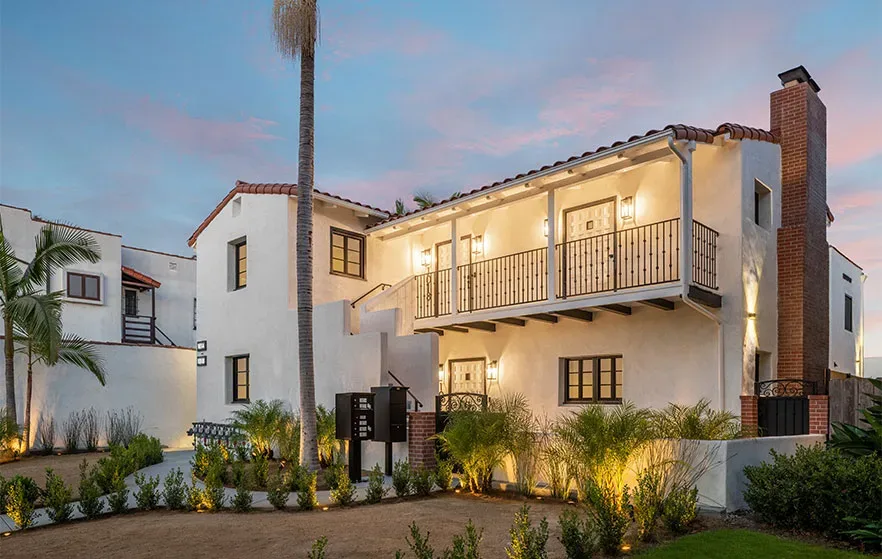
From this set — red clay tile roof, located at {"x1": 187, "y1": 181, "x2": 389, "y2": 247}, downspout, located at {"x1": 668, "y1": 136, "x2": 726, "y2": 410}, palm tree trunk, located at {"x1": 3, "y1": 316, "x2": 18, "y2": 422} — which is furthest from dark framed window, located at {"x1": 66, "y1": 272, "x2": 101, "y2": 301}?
downspout, located at {"x1": 668, "y1": 136, "x2": 726, "y2": 410}

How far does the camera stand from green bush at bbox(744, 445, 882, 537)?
7113 mm

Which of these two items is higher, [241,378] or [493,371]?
[493,371]

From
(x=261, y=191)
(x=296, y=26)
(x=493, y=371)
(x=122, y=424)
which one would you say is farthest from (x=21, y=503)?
(x=122, y=424)

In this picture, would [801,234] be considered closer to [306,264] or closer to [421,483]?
[421,483]

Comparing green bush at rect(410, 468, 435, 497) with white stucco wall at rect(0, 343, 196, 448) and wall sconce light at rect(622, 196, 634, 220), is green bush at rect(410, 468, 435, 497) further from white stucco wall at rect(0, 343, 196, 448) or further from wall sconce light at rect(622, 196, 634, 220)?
white stucco wall at rect(0, 343, 196, 448)

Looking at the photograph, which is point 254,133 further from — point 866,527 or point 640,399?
point 866,527

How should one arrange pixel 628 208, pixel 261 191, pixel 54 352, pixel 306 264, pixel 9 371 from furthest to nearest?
1. pixel 261 191
2. pixel 9 371
3. pixel 54 352
4. pixel 628 208
5. pixel 306 264

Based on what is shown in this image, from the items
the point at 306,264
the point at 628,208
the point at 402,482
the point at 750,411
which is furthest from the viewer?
the point at 628,208

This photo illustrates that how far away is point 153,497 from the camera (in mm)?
9727

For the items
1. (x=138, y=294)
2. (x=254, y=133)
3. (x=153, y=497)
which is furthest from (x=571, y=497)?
(x=138, y=294)

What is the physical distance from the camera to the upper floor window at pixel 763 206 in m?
12.6

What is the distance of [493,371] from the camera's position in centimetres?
1521

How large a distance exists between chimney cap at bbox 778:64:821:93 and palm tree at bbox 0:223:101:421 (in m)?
16.5

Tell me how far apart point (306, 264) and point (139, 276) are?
16.5 m
